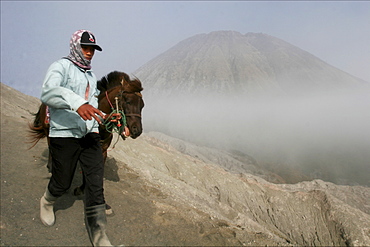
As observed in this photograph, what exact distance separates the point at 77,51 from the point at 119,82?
1202 millimetres

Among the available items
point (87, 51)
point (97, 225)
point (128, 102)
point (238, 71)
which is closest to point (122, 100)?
point (128, 102)

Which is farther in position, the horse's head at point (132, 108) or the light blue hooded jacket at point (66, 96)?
the horse's head at point (132, 108)

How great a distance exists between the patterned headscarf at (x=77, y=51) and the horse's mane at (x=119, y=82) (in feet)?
2.97

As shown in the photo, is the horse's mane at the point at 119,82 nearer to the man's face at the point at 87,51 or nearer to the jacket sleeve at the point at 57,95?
the man's face at the point at 87,51

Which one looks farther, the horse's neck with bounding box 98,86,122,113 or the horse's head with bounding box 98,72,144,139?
the horse's neck with bounding box 98,86,122,113

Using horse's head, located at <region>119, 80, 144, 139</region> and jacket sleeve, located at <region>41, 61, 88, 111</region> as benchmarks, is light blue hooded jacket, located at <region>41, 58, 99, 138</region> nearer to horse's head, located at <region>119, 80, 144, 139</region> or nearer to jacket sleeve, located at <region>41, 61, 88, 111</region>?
jacket sleeve, located at <region>41, 61, 88, 111</region>

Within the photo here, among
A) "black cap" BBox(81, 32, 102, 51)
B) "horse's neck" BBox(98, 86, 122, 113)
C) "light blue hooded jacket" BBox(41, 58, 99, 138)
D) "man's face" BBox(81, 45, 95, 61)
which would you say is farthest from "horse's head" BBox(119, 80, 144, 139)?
"black cap" BBox(81, 32, 102, 51)

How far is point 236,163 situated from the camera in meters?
41.6

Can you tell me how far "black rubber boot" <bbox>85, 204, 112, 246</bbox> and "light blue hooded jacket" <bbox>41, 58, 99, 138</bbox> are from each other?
955mm

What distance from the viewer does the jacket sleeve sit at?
2.38 meters

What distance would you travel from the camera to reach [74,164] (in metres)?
2.98

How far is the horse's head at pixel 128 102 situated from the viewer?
11.6 feet

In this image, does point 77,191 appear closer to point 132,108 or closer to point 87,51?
point 132,108

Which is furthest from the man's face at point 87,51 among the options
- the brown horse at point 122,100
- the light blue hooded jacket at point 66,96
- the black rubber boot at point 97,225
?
the black rubber boot at point 97,225
